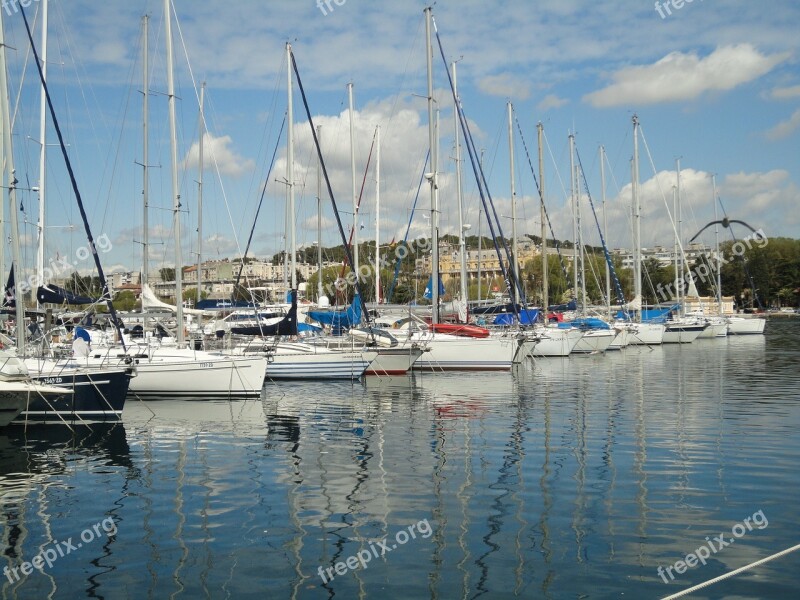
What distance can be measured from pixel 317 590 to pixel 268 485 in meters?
5.12

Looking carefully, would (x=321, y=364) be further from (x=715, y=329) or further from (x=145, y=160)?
(x=715, y=329)

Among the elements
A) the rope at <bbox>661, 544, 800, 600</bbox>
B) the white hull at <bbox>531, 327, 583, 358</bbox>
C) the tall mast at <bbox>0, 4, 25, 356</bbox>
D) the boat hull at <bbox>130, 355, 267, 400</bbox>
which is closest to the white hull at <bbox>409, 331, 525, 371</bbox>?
the white hull at <bbox>531, 327, 583, 358</bbox>

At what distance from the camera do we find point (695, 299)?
3206 inches

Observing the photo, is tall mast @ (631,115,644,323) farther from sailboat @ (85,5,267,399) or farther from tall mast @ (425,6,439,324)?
sailboat @ (85,5,267,399)

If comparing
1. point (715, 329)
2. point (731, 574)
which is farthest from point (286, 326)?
point (715, 329)

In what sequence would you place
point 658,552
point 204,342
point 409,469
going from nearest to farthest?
point 658,552, point 409,469, point 204,342

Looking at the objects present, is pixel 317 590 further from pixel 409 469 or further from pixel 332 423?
pixel 332 423

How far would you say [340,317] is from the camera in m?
37.8

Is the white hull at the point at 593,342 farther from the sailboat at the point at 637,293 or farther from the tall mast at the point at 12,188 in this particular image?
the tall mast at the point at 12,188

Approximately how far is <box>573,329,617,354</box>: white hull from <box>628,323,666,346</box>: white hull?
778 centimetres

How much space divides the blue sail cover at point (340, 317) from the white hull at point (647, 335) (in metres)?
25.3

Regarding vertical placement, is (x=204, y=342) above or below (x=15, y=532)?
above

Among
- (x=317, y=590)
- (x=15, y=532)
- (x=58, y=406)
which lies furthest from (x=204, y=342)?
(x=317, y=590)

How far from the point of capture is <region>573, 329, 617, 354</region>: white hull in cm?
4772
